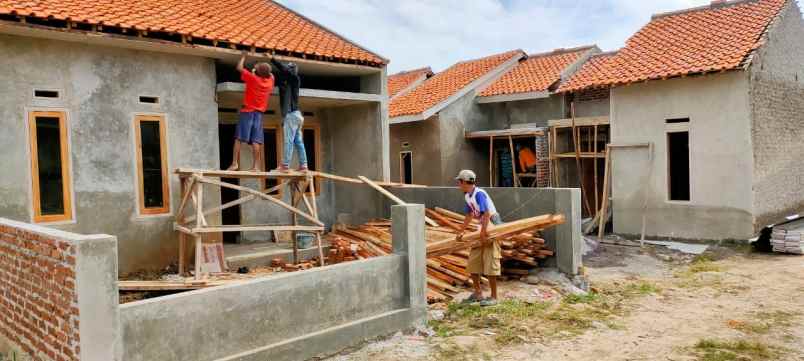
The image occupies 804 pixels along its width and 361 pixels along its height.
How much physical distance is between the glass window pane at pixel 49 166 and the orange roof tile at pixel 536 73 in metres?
14.0

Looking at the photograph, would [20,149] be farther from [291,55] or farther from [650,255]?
[650,255]

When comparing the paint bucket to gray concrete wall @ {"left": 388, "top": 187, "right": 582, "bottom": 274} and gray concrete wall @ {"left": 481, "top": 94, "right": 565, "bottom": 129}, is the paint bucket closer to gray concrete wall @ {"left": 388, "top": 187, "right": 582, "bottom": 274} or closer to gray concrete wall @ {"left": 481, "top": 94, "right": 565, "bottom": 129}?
gray concrete wall @ {"left": 388, "top": 187, "right": 582, "bottom": 274}

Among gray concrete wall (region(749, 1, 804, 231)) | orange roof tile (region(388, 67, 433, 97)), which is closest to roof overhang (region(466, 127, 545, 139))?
orange roof tile (region(388, 67, 433, 97))

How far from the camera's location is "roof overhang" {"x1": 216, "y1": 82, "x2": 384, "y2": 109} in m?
10.8

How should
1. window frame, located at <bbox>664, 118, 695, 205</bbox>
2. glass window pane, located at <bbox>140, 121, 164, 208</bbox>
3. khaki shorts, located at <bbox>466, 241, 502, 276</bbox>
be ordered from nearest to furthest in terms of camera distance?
khaki shorts, located at <bbox>466, 241, 502, 276</bbox>
glass window pane, located at <bbox>140, 121, 164, 208</bbox>
window frame, located at <bbox>664, 118, 695, 205</bbox>

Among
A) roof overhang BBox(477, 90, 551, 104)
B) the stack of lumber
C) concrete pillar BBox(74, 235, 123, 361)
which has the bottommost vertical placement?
the stack of lumber

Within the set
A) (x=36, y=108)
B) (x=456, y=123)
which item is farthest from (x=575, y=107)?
(x=36, y=108)

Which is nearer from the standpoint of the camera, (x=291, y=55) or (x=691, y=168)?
(x=291, y=55)

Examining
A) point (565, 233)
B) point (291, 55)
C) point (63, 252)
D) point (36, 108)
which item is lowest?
point (565, 233)

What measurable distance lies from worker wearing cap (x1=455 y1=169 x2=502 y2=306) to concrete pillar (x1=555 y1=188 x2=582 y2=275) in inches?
66.2

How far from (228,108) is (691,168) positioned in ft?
35.3

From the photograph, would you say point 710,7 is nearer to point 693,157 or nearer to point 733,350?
point 693,157

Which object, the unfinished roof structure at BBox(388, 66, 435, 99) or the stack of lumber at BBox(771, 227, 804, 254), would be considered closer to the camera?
the stack of lumber at BBox(771, 227, 804, 254)

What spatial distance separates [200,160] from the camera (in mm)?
10648
